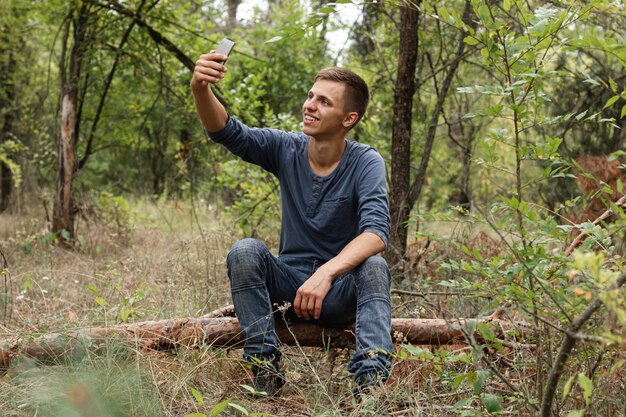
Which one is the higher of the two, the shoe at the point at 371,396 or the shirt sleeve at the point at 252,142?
the shirt sleeve at the point at 252,142

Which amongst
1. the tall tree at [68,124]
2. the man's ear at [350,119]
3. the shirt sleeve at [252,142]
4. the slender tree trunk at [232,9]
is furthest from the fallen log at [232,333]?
the slender tree trunk at [232,9]

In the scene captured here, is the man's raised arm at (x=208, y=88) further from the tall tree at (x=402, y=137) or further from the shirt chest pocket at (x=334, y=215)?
the tall tree at (x=402, y=137)

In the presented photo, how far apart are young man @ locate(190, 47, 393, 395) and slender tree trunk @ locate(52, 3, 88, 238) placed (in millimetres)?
3711

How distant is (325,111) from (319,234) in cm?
59

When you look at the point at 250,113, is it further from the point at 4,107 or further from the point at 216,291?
the point at 4,107

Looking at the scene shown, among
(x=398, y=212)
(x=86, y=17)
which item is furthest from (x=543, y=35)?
(x=86, y=17)

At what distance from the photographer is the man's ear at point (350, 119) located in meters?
3.60

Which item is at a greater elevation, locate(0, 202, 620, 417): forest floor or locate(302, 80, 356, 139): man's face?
locate(302, 80, 356, 139): man's face

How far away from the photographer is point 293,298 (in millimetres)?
3428

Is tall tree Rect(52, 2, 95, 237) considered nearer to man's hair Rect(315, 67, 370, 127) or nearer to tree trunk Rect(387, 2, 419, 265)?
tree trunk Rect(387, 2, 419, 265)

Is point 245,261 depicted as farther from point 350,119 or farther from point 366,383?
point 350,119

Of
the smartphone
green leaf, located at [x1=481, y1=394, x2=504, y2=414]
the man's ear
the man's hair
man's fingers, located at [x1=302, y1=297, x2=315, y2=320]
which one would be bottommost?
green leaf, located at [x1=481, y1=394, x2=504, y2=414]

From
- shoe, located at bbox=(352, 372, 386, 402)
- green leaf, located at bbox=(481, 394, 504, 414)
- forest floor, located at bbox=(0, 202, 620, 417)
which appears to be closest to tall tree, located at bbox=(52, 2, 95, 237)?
forest floor, located at bbox=(0, 202, 620, 417)

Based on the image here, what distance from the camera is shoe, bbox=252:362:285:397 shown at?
3086 millimetres
